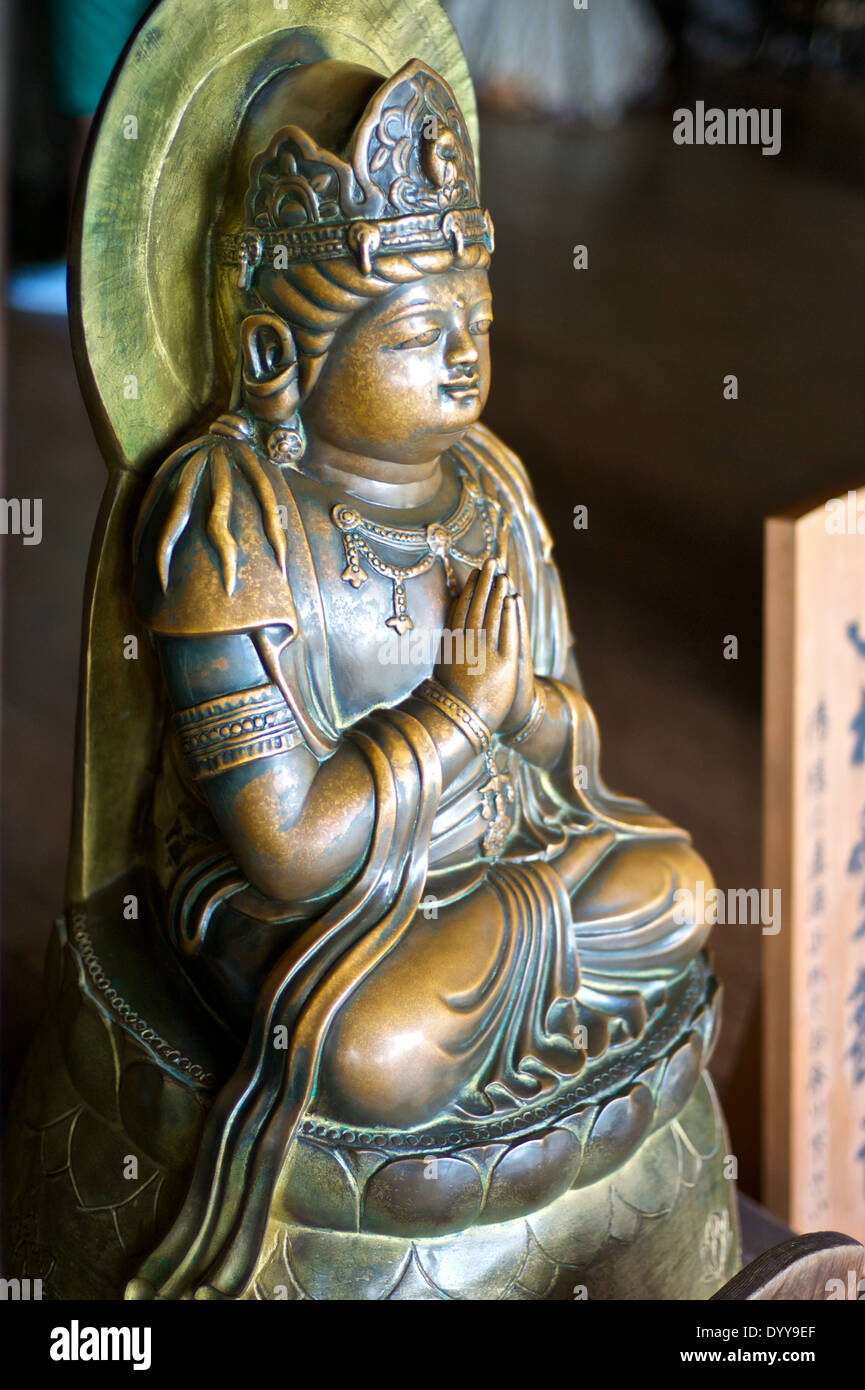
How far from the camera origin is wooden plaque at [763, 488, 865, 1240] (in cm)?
195

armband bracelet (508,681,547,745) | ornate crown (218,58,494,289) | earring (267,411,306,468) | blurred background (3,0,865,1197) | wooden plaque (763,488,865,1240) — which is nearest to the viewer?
ornate crown (218,58,494,289)

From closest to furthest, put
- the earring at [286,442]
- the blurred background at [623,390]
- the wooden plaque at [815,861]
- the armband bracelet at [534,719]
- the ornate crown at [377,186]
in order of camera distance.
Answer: the ornate crown at [377,186] < the earring at [286,442] < the armband bracelet at [534,719] < the wooden plaque at [815,861] < the blurred background at [623,390]

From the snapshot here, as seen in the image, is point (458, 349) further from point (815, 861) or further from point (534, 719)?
point (815, 861)

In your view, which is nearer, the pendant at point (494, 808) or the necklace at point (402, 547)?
the necklace at point (402, 547)

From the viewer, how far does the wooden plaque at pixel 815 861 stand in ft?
6.39

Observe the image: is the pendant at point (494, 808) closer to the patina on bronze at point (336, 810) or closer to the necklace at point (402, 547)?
the patina on bronze at point (336, 810)

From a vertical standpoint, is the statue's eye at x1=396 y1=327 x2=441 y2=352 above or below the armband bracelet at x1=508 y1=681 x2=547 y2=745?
above

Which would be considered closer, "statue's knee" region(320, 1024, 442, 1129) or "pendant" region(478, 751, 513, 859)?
"statue's knee" region(320, 1024, 442, 1129)

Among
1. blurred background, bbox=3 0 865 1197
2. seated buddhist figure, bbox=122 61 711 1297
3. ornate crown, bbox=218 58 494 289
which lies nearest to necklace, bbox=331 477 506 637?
seated buddhist figure, bbox=122 61 711 1297

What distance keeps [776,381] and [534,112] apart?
2921 millimetres

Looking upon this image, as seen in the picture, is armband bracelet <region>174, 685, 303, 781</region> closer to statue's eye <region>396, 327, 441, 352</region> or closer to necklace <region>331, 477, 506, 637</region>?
necklace <region>331, 477, 506, 637</region>

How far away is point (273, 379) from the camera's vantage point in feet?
4.74

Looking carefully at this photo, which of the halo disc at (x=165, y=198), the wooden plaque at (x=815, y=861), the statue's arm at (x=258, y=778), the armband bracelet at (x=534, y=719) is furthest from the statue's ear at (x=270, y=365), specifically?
the wooden plaque at (x=815, y=861)

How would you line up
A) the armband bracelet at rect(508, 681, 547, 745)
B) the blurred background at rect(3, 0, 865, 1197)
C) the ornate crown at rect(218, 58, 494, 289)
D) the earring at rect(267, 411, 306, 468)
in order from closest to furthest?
the ornate crown at rect(218, 58, 494, 289) → the earring at rect(267, 411, 306, 468) → the armband bracelet at rect(508, 681, 547, 745) → the blurred background at rect(3, 0, 865, 1197)
